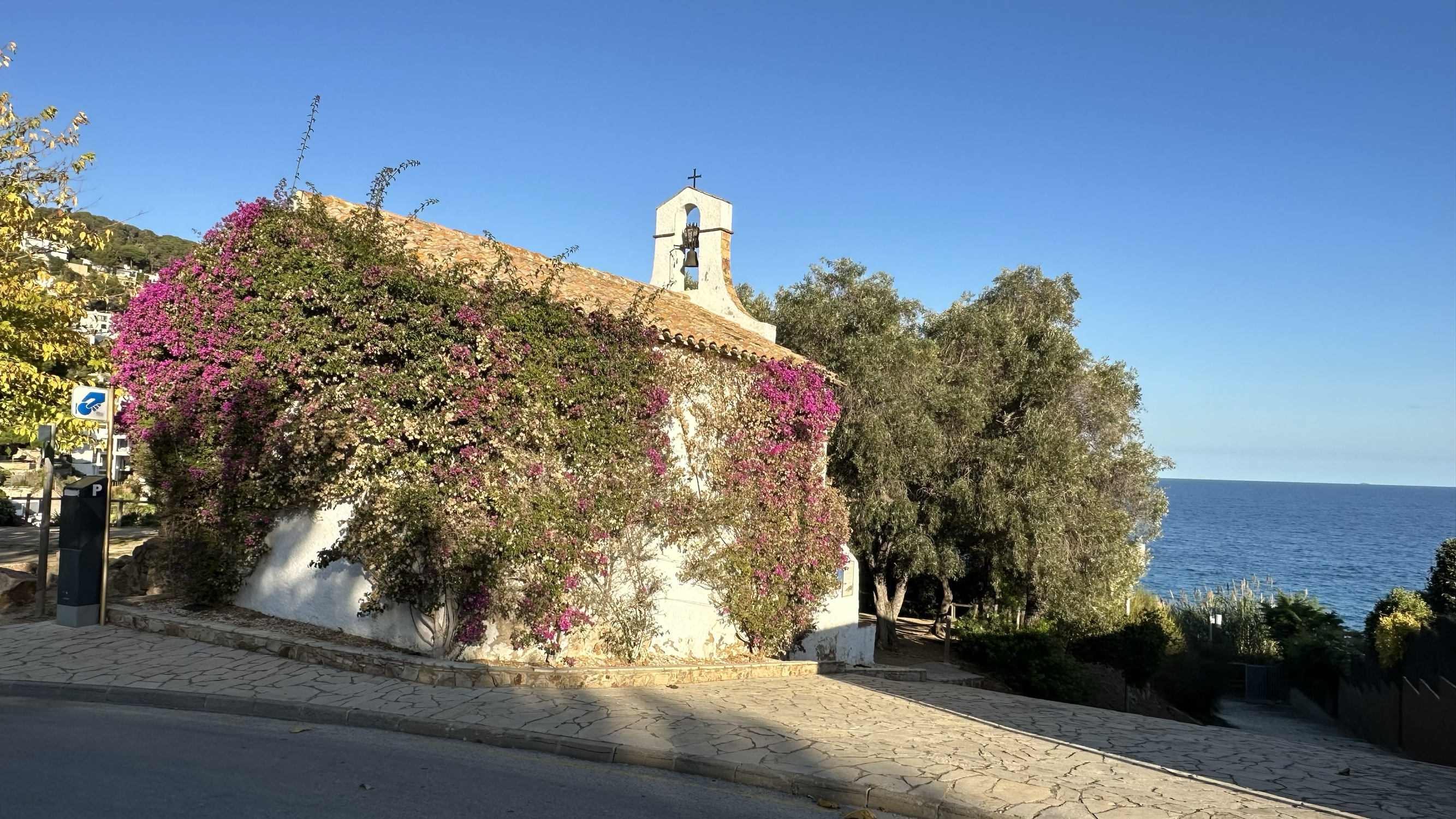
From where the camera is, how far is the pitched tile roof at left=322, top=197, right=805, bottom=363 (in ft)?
42.0

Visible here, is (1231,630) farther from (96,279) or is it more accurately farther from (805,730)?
(96,279)

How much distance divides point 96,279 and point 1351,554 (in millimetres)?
111198

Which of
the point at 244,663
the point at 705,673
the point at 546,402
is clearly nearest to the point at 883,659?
the point at 705,673

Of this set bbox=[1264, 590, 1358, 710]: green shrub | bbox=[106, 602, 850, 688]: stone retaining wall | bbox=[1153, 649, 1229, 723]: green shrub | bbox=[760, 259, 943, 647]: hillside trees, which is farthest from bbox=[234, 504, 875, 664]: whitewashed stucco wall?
bbox=[1264, 590, 1358, 710]: green shrub

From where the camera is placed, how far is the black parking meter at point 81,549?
10930mm

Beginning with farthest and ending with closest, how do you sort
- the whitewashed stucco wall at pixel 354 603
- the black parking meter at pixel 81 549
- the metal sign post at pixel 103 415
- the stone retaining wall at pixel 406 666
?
the metal sign post at pixel 103 415, the black parking meter at pixel 81 549, the whitewashed stucco wall at pixel 354 603, the stone retaining wall at pixel 406 666

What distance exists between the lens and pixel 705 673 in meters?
11.5

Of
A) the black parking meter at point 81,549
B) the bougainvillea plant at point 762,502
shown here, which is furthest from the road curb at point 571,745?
the bougainvillea plant at point 762,502

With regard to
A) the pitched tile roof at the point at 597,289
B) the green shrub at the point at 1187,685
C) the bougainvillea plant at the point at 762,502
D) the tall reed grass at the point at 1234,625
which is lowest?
the green shrub at the point at 1187,685

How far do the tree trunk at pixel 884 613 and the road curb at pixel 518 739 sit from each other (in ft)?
49.4

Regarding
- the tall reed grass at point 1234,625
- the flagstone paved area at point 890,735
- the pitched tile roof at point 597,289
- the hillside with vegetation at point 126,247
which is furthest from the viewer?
the tall reed grass at point 1234,625

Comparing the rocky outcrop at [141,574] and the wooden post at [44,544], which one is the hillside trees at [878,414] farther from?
the wooden post at [44,544]

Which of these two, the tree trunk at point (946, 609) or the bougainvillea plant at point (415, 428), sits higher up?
the bougainvillea plant at point (415, 428)

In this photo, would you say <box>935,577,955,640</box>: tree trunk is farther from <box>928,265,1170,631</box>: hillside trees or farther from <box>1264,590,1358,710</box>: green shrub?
<box>1264,590,1358,710</box>: green shrub
